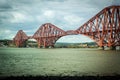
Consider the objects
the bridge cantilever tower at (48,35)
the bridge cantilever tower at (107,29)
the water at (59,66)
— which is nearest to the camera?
the water at (59,66)

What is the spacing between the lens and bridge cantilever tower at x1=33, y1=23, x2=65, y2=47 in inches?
3101

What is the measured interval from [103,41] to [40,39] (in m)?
29.0

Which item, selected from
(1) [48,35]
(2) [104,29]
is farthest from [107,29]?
(1) [48,35]

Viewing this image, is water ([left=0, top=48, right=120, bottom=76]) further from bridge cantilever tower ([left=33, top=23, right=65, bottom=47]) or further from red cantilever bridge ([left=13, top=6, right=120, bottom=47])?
bridge cantilever tower ([left=33, top=23, right=65, bottom=47])

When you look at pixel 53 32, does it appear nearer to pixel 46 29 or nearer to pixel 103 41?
pixel 46 29

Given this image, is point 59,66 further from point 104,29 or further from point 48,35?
point 48,35

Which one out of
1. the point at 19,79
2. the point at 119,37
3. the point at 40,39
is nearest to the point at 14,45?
the point at 40,39

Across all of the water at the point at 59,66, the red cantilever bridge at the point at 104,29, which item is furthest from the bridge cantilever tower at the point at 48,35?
the water at the point at 59,66

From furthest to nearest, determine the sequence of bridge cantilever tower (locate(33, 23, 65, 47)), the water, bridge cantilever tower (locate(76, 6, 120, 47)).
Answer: bridge cantilever tower (locate(33, 23, 65, 47)) < bridge cantilever tower (locate(76, 6, 120, 47)) < the water

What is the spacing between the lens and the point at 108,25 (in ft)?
189

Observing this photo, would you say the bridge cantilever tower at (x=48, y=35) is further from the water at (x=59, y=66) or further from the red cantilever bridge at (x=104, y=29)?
the water at (x=59, y=66)

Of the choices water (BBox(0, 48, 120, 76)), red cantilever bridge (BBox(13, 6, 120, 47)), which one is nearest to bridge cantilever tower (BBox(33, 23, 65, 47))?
red cantilever bridge (BBox(13, 6, 120, 47))

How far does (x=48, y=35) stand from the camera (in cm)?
8412

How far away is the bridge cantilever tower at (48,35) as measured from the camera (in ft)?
258
